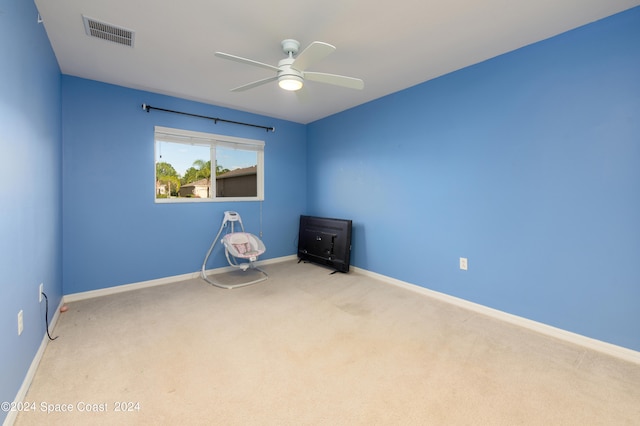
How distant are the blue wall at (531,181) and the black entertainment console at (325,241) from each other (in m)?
0.60

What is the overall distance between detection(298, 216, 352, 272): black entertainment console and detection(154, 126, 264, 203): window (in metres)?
0.98

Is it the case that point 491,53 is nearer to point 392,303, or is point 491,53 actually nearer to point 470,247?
point 470,247

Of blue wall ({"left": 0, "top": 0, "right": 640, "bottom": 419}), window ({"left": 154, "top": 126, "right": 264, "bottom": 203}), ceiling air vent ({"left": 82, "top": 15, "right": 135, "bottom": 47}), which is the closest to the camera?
blue wall ({"left": 0, "top": 0, "right": 640, "bottom": 419})

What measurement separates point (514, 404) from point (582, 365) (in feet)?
2.70

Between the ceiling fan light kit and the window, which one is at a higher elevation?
the ceiling fan light kit

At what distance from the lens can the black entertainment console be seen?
408 cm

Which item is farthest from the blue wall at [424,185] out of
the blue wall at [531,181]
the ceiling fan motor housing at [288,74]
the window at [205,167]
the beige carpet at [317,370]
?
the ceiling fan motor housing at [288,74]

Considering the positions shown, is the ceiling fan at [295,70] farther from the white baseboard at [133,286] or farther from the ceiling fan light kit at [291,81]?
the white baseboard at [133,286]

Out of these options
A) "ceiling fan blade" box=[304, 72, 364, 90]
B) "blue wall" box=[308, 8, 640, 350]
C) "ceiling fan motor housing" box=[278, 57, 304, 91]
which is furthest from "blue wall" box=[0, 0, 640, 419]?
"ceiling fan motor housing" box=[278, 57, 304, 91]

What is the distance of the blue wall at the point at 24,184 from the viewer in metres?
1.39

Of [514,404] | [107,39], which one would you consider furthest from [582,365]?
[107,39]

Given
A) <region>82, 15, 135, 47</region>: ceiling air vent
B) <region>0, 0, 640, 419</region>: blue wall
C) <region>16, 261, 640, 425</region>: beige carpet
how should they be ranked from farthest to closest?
<region>82, 15, 135, 47</region>: ceiling air vent, <region>0, 0, 640, 419</region>: blue wall, <region>16, 261, 640, 425</region>: beige carpet

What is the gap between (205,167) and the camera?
4.12 m

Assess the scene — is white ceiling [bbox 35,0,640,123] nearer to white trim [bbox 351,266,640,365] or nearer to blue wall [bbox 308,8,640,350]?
blue wall [bbox 308,8,640,350]
